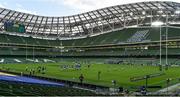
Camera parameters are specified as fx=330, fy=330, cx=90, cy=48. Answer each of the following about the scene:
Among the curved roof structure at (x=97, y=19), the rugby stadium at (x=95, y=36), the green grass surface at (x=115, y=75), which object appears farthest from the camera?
the curved roof structure at (x=97, y=19)

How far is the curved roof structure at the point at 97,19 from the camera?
375 feet

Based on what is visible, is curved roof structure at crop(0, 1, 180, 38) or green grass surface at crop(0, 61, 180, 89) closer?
green grass surface at crop(0, 61, 180, 89)

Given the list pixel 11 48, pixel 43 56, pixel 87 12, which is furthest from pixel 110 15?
pixel 11 48

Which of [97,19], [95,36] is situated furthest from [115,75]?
[95,36]

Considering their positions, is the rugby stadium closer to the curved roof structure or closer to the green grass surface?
the curved roof structure

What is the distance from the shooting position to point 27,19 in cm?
12875

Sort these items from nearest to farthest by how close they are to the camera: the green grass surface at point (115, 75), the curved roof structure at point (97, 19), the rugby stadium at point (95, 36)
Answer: the green grass surface at point (115, 75) → the rugby stadium at point (95, 36) → the curved roof structure at point (97, 19)

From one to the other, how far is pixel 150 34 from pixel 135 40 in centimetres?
568

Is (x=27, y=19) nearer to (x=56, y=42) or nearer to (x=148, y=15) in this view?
(x=56, y=42)

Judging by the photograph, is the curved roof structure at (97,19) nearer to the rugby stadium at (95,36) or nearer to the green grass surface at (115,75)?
the rugby stadium at (95,36)

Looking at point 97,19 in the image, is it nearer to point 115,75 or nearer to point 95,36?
point 95,36

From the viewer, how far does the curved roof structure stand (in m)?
114

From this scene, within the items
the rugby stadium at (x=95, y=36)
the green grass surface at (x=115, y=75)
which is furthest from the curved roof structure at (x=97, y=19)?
the green grass surface at (x=115, y=75)

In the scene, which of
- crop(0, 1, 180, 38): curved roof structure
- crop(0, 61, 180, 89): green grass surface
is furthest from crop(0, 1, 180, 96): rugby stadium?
crop(0, 61, 180, 89): green grass surface
